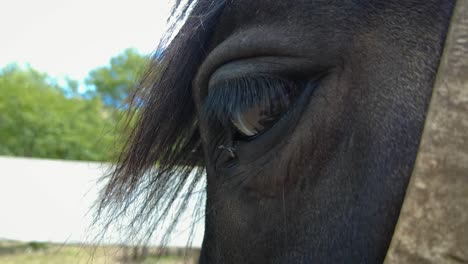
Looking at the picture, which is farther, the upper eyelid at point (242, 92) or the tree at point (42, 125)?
the tree at point (42, 125)

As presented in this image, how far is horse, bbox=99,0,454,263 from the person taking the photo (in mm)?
966

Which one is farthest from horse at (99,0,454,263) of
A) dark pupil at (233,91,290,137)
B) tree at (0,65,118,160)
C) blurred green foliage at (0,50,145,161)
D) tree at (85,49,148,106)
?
tree at (85,49,148,106)

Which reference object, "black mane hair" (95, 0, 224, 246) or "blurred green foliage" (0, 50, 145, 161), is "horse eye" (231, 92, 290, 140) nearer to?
"black mane hair" (95, 0, 224, 246)

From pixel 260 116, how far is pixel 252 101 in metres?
0.04

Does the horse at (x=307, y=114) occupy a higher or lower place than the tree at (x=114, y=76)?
higher

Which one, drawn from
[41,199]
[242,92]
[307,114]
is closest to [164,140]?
[242,92]

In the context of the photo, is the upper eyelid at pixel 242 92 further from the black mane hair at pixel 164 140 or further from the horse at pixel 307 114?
the black mane hair at pixel 164 140

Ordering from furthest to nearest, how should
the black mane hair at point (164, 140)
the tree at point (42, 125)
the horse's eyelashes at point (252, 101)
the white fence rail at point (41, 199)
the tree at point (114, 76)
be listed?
the tree at point (114, 76) < the tree at point (42, 125) < the white fence rail at point (41, 199) < the black mane hair at point (164, 140) < the horse's eyelashes at point (252, 101)

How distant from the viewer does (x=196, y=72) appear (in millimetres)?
1423

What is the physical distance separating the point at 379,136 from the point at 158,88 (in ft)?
2.31

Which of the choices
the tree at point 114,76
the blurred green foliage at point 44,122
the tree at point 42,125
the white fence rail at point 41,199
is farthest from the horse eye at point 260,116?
the tree at point 114,76

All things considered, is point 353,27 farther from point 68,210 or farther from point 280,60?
point 68,210

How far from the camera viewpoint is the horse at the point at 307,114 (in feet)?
3.17

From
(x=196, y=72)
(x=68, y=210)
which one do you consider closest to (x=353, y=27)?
(x=196, y=72)
